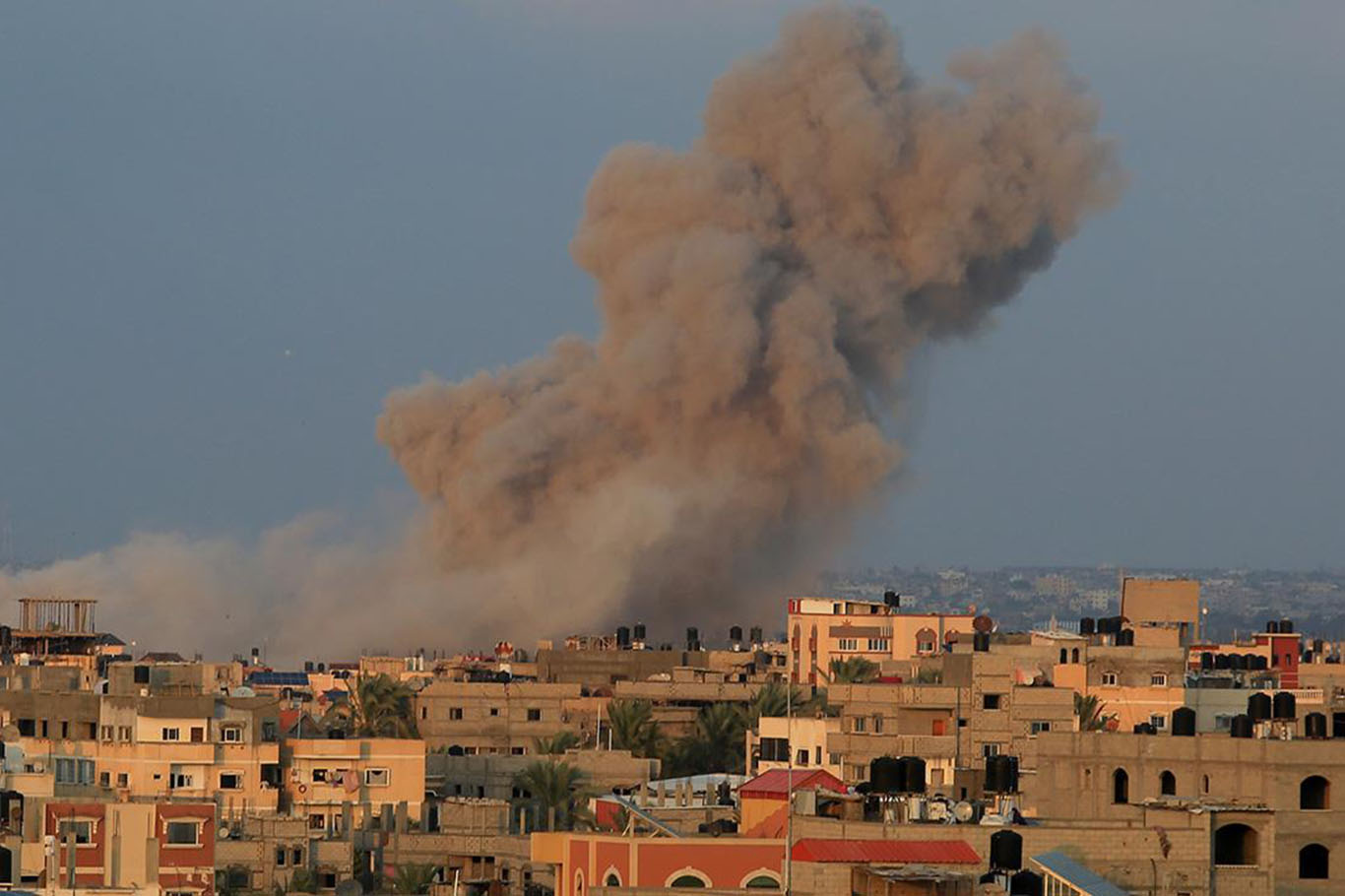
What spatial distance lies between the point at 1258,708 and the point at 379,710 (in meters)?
30.2

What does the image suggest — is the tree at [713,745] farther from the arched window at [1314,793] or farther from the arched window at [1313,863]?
the arched window at [1313,863]

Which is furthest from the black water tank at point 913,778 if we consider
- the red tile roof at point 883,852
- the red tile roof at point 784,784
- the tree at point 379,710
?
the tree at point 379,710

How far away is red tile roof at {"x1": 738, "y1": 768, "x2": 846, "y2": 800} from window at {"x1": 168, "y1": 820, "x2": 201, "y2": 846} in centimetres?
505

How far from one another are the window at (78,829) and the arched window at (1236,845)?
Result: 36.0 feet

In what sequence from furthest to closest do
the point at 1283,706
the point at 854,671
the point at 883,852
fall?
the point at 854,671 → the point at 1283,706 → the point at 883,852

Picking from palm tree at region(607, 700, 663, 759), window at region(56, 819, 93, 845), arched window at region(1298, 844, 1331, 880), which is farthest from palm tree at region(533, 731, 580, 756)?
arched window at region(1298, 844, 1331, 880)

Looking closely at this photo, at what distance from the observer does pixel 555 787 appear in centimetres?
5534

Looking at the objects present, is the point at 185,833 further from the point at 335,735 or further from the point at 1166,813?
the point at 335,735

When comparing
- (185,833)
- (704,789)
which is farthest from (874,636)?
(185,833)

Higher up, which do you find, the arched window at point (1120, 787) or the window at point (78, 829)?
the arched window at point (1120, 787)

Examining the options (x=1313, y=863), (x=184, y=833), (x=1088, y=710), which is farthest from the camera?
(x=1088, y=710)

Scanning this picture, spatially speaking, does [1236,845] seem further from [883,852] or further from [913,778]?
[883,852]

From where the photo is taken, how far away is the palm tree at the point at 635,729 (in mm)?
66125

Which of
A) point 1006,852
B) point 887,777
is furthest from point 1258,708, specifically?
point 1006,852
